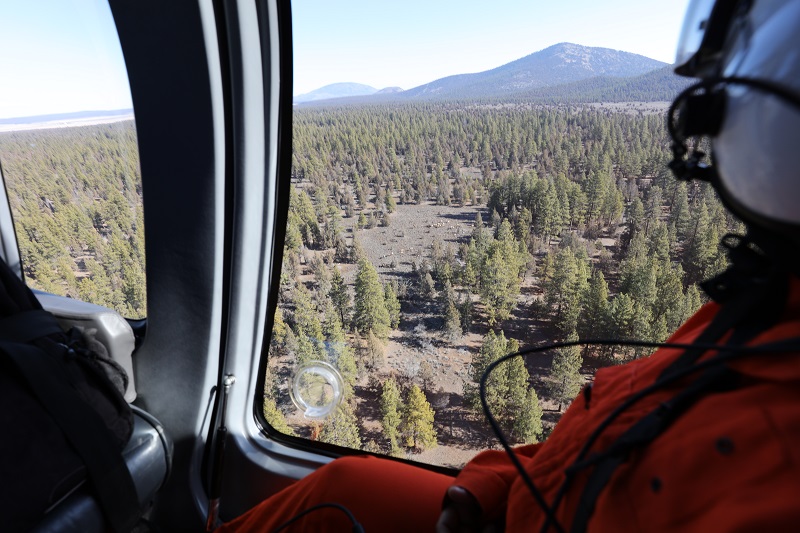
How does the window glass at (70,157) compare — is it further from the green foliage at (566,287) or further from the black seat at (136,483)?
the green foliage at (566,287)

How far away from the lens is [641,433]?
2.51ft

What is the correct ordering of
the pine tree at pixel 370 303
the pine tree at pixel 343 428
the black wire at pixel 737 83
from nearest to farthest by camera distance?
the black wire at pixel 737 83, the pine tree at pixel 370 303, the pine tree at pixel 343 428

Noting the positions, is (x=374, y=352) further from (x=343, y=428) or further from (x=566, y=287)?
(x=566, y=287)

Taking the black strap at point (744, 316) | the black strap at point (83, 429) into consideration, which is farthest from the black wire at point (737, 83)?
the black strap at point (83, 429)

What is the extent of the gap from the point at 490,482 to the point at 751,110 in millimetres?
945

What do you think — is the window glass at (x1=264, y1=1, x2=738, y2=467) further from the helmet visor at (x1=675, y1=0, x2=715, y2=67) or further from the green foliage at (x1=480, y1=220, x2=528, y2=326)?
the helmet visor at (x1=675, y1=0, x2=715, y2=67)

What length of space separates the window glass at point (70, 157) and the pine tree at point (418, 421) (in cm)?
→ 126

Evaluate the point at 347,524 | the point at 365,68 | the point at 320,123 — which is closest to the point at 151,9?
the point at 320,123

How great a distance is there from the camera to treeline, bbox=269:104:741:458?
1.46 m

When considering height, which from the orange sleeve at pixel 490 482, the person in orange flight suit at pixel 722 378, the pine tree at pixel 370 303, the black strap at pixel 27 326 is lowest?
the orange sleeve at pixel 490 482

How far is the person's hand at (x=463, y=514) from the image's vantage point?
1.13 m

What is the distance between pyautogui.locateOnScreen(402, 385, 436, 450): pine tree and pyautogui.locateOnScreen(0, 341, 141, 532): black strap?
38.4 inches

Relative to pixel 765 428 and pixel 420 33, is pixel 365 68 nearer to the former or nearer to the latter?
pixel 420 33

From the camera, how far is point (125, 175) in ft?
6.39
